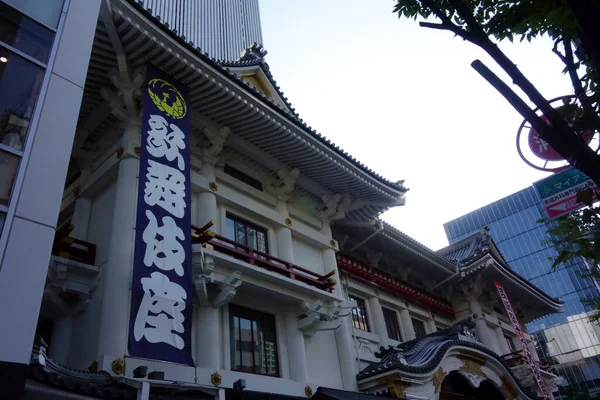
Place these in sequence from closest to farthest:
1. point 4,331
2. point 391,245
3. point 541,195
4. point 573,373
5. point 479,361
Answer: point 4,331 < point 541,195 < point 479,361 < point 391,245 < point 573,373

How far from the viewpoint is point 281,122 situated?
41.0ft

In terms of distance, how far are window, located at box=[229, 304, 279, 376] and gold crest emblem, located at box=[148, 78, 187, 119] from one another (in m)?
4.82

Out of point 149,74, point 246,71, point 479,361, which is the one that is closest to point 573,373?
point 479,361

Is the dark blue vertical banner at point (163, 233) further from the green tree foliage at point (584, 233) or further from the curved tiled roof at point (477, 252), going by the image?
the curved tiled roof at point (477, 252)

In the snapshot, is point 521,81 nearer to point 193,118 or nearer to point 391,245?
point 193,118

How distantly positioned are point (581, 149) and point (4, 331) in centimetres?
592

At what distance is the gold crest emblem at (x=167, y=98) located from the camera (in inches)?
413

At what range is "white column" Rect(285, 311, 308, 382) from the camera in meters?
11.3

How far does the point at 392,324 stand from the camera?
1758 centimetres

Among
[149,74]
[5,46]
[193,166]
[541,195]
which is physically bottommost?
[541,195]

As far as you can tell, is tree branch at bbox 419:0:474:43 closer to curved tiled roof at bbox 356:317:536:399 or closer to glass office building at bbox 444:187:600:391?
curved tiled roof at bbox 356:317:536:399

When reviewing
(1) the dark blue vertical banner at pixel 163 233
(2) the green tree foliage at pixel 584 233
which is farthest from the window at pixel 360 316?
(2) the green tree foliage at pixel 584 233

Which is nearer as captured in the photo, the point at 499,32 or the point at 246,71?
the point at 499,32

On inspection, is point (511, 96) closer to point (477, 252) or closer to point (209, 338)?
point (209, 338)
